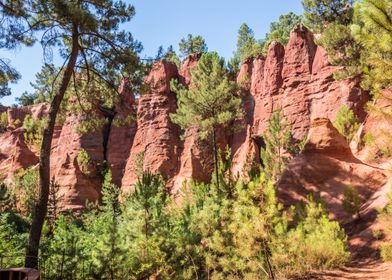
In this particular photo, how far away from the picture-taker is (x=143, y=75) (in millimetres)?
13039

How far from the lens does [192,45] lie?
67.2 metres

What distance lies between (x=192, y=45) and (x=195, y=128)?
2824cm

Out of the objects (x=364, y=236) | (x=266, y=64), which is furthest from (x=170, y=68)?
(x=364, y=236)

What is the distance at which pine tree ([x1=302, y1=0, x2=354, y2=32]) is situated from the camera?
3012 cm

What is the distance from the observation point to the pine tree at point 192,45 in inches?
2598

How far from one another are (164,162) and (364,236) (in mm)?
34507

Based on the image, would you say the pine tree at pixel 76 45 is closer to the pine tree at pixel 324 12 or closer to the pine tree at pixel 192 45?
the pine tree at pixel 324 12

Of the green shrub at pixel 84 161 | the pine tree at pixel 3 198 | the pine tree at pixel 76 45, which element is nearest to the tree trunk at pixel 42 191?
the pine tree at pixel 76 45

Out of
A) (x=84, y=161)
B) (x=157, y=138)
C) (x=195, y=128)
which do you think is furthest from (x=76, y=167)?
(x=195, y=128)

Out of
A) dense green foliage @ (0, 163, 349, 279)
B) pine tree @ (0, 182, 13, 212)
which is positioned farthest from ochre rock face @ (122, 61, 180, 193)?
dense green foliage @ (0, 163, 349, 279)

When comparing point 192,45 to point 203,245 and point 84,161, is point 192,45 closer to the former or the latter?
point 84,161

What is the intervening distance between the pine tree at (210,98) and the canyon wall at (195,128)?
802 cm

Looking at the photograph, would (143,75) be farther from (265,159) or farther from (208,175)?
(208,175)

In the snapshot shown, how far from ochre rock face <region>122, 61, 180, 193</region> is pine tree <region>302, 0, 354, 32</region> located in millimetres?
20220
